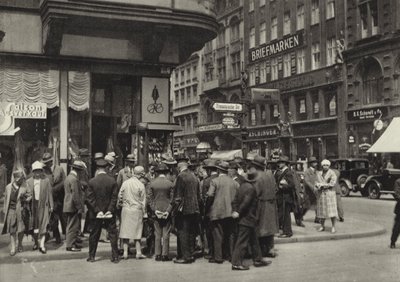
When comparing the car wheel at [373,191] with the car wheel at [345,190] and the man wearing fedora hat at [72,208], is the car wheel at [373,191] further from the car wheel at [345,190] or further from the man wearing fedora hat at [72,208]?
the man wearing fedora hat at [72,208]

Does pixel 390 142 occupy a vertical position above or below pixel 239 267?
above

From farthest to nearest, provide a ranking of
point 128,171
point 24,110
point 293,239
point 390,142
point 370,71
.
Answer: point 370,71 < point 390,142 < point 24,110 < point 128,171 < point 293,239

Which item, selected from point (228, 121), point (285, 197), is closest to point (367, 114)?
point (228, 121)

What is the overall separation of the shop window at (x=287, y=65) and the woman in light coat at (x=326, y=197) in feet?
105

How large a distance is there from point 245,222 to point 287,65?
124 feet

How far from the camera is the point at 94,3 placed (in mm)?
14906

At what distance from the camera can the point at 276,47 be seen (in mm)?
46844

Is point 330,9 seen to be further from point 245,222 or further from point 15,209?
point 15,209

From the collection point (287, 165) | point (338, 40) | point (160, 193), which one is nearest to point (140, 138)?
point (287, 165)

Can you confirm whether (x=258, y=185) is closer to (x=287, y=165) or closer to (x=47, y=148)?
(x=287, y=165)

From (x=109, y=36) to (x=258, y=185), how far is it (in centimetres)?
823

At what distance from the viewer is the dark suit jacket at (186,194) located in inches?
403

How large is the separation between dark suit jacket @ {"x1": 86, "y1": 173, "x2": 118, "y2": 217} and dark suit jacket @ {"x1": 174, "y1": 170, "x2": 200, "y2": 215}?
1.19 metres

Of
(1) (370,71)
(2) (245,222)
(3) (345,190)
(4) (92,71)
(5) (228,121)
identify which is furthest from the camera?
(1) (370,71)
